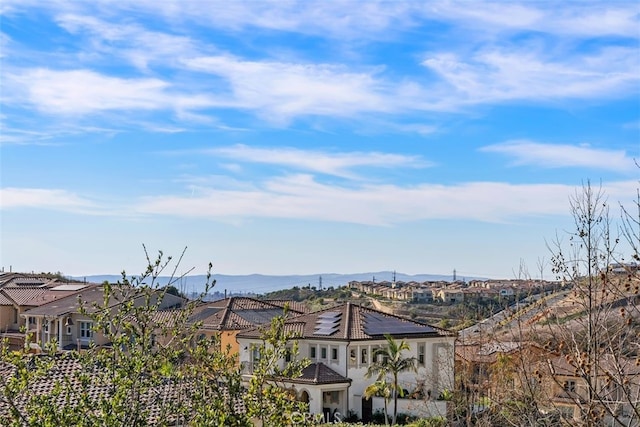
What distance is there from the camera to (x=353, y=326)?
130 ft

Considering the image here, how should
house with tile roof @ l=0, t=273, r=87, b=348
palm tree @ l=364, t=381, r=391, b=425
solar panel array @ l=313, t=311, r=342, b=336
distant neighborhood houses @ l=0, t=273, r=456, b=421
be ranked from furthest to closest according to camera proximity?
house with tile roof @ l=0, t=273, r=87, b=348
solar panel array @ l=313, t=311, r=342, b=336
distant neighborhood houses @ l=0, t=273, r=456, b=421
palm tree @ l=364, t=381, r=391, b=425

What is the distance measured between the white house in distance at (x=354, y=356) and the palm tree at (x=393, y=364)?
55cm

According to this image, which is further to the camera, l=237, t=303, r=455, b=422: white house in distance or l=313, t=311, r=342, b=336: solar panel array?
l=313, t=311, r=342, b=336: solar panel array

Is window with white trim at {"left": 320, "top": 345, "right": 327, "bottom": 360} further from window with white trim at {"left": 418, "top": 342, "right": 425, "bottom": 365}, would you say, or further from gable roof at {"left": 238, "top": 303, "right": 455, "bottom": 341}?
window with white trim at {"left": 418, "top": 342, "right": 425, "bottom": 365}

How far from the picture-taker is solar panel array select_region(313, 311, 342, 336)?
1535 inches

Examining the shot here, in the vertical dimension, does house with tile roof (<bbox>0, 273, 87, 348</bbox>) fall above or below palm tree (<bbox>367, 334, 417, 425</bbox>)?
above

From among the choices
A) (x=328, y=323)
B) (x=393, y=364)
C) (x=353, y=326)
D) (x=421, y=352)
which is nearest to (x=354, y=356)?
(x=353, y=326)

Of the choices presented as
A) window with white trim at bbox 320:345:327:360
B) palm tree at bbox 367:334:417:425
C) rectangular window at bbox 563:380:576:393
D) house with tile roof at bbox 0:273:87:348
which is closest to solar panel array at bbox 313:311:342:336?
window with white trim at bbox 320:345:327:360

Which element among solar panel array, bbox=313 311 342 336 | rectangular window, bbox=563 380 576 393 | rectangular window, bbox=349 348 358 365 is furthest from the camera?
solar panel array, bbox=313 311 342 336

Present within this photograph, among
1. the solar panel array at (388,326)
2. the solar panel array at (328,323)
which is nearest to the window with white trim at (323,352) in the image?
the solar panel array at (328,323)

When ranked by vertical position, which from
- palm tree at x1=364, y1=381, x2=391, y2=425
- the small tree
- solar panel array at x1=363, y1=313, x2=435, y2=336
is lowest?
palm tree at x1=364, y1=381, x2=391, y2=425

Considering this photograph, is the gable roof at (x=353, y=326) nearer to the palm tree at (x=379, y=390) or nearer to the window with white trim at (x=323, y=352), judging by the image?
the window with white trim at (x=323, y=352)

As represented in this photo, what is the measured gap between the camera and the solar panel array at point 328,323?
39000 mm

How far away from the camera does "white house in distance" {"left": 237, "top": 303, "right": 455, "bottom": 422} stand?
1417 inches
